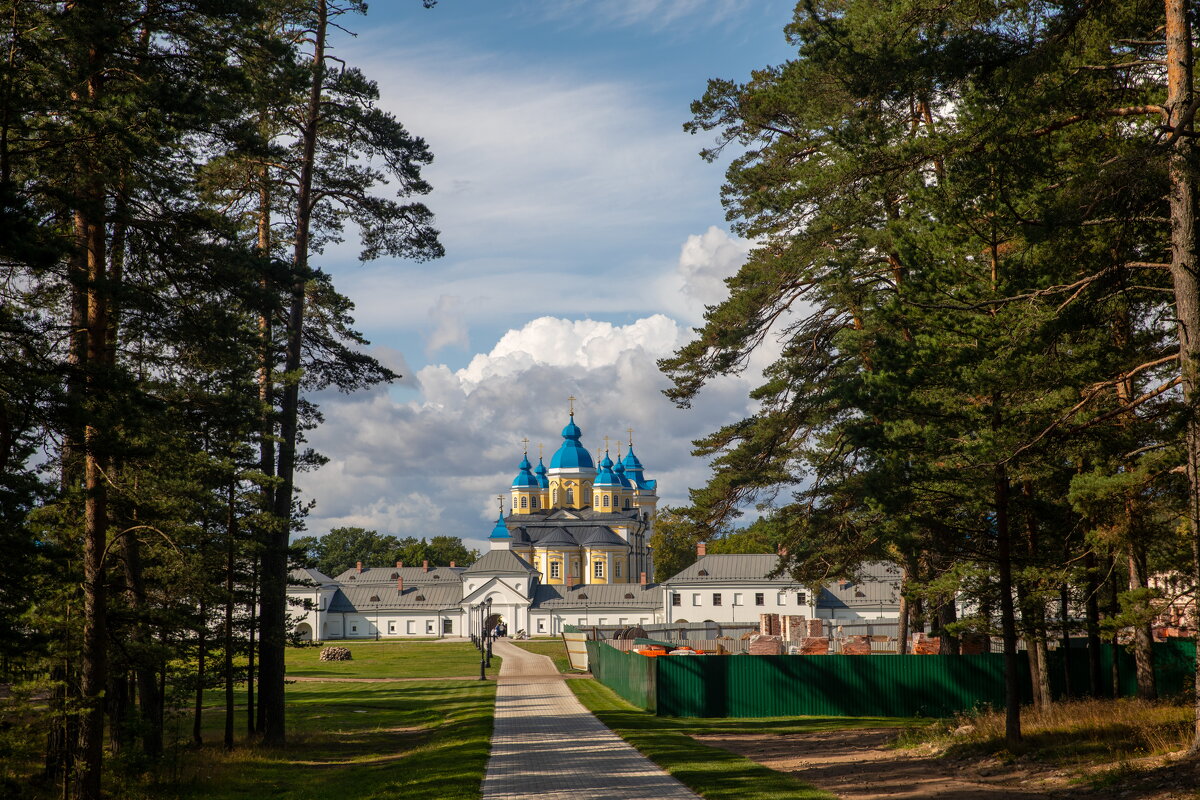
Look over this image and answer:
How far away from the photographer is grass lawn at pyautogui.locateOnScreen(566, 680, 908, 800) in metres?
14.4

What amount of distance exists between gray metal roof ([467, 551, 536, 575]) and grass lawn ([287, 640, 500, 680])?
1264 cm

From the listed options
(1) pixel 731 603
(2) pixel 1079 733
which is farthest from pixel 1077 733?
(1) pixel 731 603

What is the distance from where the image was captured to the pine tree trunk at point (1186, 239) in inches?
480

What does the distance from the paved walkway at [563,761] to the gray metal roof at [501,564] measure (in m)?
57.3

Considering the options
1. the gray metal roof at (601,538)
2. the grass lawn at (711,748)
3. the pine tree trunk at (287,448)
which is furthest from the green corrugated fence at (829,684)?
the gray metal roof at (601,538)

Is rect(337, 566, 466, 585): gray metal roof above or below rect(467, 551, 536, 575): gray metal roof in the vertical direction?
below

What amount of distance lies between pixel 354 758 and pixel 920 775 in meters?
10.8

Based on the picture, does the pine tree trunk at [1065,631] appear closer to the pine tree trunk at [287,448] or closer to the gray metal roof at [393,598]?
the pine tree trunk at [287,448]

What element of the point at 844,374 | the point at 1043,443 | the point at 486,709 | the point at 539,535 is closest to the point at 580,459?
the point at 539,535

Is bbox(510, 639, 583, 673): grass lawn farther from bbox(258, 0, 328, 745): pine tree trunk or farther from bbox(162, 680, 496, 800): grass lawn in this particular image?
bbox(258, 0, 328, 745): pine tree trunk

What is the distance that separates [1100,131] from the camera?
14.7 metres

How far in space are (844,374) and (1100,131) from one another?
8.28 m

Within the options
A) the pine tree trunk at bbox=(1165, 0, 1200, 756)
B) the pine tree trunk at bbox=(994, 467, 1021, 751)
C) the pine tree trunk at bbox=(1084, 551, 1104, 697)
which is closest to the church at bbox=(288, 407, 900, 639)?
the pine tree trunk at bbox=(1084, 551, 1104, 697)

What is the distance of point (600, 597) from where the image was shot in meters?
86.8
